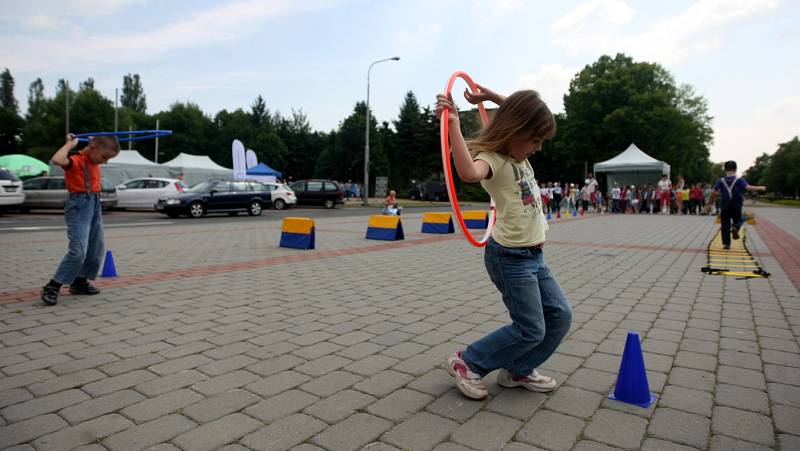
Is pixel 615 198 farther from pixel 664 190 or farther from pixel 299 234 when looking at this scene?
pixel 299 234

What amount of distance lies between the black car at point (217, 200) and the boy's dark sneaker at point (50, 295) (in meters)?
16.6

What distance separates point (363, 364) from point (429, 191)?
48.0 metres

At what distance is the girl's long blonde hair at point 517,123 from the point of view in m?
2.79

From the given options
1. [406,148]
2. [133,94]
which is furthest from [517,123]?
[133,94]

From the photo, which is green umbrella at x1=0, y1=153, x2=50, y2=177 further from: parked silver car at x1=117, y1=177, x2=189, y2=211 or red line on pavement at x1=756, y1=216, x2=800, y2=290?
red line on pavement at x1=756, y1=216, x2=800, y2=290

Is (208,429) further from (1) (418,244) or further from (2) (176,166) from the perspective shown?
(2) (176,166)

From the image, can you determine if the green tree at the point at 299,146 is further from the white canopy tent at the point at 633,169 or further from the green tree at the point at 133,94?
the white canopy tent at the point at 633,169

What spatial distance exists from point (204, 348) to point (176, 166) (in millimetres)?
35488

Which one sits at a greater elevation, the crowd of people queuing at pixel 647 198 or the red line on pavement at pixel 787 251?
the crowd of people queuing at pixel 647 198

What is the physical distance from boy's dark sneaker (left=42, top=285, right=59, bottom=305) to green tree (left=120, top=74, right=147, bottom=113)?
112286 millimetres

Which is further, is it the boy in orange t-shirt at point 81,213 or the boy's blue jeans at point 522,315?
the boy in orange t-shirt at point 81,213

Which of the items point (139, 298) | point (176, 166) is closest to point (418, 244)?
point (139, 298)

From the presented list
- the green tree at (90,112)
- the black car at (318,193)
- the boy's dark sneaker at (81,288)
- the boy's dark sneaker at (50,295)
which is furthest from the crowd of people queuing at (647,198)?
the green tree at (90,112)

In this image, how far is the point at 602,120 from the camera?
2167 inches
